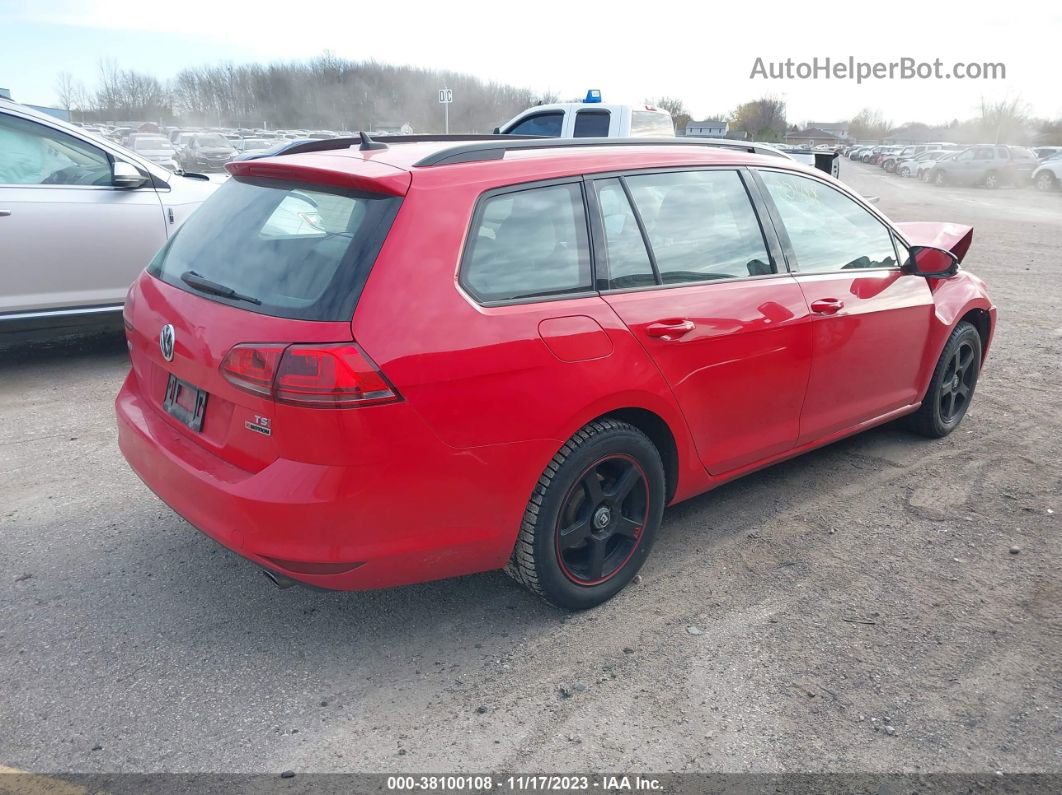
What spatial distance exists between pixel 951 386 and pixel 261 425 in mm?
4064

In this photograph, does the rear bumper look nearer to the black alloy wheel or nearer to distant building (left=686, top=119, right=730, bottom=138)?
the black alloy wheel

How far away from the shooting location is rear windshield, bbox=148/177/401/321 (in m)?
2.65

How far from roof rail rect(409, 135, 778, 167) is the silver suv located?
3901mm

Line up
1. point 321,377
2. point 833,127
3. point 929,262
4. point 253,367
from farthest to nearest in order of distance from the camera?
point 833,127 → point 929,262 → point 253,367 → point 321,377

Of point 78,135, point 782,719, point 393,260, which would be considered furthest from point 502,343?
point 78,135

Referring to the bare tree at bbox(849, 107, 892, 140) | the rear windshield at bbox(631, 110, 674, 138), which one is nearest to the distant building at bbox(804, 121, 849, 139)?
the bare tree at bbox(849, 107, 892, 140)

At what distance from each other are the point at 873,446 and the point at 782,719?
2.71 m

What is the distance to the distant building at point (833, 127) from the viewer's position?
125 m

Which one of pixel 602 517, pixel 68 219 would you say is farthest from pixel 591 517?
pixel 68 219

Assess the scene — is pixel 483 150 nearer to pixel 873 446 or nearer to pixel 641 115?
pixel 873 446

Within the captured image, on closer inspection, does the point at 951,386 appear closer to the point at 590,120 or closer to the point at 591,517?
the point at 591,517

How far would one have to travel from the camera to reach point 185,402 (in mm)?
2975

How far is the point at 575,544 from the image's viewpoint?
318 centimetres

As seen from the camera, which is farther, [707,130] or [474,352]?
[707,130]
